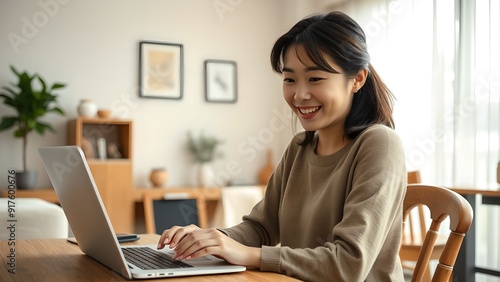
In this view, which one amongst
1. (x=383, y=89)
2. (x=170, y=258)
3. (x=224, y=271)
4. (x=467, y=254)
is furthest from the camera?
(x=467, y=254)

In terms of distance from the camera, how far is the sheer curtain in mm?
3516

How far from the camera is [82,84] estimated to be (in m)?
4.64

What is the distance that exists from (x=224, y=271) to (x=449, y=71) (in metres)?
3.08

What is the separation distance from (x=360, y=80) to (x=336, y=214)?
33cm

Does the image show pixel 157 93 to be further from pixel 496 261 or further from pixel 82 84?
pixel 496 261

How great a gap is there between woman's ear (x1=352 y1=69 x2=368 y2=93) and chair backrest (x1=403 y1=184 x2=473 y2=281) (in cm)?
27

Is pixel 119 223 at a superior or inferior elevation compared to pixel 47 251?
inferior

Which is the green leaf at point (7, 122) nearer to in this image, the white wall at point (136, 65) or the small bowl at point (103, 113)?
the white wall at point (136, 65)

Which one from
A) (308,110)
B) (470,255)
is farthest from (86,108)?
(308,110)

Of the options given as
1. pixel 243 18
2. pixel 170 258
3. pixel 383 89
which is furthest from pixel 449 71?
pixel 170 258

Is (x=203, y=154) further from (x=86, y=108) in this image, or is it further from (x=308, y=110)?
(x=308, y=110)

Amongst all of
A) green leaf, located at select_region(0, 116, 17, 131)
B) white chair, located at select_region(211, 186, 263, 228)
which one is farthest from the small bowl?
white chair, located at select_region(211, 186, 263, 228)

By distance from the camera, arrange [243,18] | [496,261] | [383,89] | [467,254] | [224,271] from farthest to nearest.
Answer: [243,18] < [496,261] < [467,254] < [383,89] < [224,271]

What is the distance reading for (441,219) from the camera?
1.32 metres
